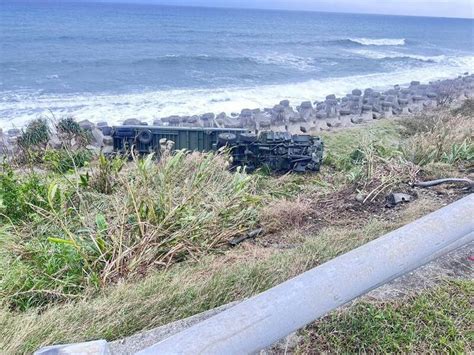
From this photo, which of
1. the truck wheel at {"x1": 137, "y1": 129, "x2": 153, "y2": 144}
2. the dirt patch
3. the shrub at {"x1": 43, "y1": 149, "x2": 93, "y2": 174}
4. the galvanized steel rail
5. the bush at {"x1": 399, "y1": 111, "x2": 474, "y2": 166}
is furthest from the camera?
the truck wheel at {"x1": 137, "y1": 129, "x2": 153, "y2": 144}

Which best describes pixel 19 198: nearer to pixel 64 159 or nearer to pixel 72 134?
pixel 64 159

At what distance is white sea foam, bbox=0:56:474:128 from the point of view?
626 inches

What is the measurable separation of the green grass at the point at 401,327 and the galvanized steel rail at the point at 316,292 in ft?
1.52

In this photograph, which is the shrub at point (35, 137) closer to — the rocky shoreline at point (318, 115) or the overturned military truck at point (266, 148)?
the rocky shoreline at point (318, 115)

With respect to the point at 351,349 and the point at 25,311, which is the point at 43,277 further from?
the point at 351,349

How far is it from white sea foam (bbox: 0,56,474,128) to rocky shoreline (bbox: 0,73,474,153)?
212 cm

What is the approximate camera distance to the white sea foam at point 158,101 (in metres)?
15.9

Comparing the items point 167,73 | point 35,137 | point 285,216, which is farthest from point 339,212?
point 167,73

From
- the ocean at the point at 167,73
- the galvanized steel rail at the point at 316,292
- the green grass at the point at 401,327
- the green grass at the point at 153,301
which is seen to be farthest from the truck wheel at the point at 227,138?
the ocean at the point at 167,73

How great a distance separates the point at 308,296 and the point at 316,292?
0.03 meters

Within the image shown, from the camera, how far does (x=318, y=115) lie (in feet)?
48.4

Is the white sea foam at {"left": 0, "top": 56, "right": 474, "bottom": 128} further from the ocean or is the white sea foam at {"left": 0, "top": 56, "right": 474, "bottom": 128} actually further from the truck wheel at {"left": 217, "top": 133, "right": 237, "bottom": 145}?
the truck wheel at {"left": 217, "top": 133, "right": 237, "bottom": 145}

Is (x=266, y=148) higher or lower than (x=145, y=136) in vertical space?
higher

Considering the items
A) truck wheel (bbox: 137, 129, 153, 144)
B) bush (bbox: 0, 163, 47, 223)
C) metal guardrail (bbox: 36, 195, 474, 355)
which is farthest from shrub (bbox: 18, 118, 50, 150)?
metal guardrail (bbox: 36, 195, 474, 355)
